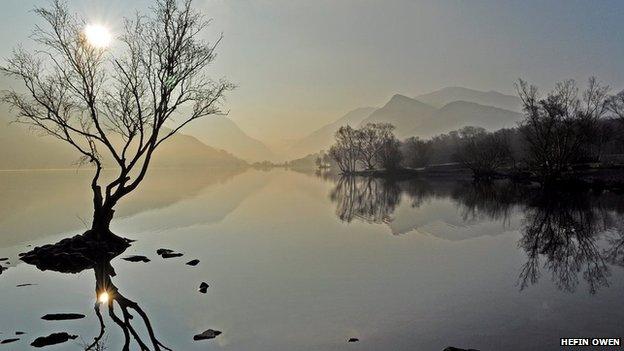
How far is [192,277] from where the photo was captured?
20.7 meters

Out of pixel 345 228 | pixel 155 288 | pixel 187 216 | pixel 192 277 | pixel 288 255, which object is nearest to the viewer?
pixel 155 288

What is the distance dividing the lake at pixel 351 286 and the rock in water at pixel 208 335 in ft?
0.87

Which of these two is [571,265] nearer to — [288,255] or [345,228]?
[288,255]

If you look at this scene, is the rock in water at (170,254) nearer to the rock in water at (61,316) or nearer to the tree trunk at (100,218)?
the tree trunk at (100,218)

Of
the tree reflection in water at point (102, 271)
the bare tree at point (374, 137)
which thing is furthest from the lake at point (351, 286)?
the bare tree at point (374, 137)

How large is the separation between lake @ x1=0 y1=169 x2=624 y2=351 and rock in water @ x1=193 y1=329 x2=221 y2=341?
0.87 ft

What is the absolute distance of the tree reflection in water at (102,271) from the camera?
1330 cm

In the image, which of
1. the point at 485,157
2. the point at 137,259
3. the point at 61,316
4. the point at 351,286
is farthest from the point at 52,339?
the point at 485,157

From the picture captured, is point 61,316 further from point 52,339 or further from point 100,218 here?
point 100,218

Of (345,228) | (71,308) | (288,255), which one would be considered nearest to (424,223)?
(345,228)

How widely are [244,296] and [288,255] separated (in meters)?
8.25

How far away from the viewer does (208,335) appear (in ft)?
43.1

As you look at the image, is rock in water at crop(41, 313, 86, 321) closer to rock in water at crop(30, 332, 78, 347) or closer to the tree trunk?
rock in water at crop(30, 332, 78, 347)

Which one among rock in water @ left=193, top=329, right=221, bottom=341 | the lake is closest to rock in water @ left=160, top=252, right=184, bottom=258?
the lake
